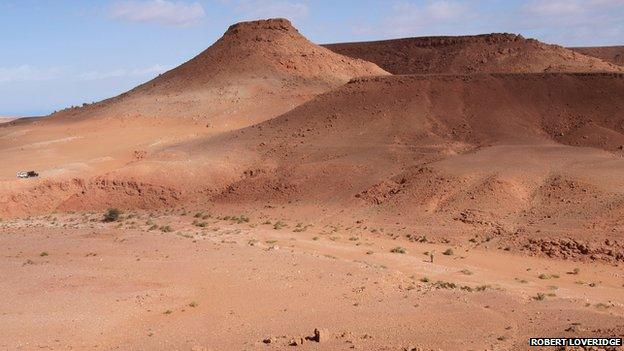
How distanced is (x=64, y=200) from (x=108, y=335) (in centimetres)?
1567

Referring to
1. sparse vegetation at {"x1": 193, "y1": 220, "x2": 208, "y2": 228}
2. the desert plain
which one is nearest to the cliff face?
the desert plain

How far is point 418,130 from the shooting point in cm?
2684

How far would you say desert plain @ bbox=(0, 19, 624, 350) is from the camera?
11.0 meters

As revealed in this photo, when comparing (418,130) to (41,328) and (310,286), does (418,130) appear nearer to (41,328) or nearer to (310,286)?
(310,286)

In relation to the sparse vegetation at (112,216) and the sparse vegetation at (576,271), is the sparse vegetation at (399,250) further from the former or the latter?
the sparse vegetation at (112,216)

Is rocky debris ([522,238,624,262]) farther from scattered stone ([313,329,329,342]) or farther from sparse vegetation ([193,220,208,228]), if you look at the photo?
scattered stone ([313,329,329,342])

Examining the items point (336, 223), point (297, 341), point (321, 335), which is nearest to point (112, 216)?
point (336, 223)

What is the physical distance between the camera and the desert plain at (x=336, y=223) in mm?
10977

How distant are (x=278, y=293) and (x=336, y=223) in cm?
905

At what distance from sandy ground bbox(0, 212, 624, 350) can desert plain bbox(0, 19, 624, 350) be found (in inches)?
2.3

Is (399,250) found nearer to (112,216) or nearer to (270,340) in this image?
(270,340)

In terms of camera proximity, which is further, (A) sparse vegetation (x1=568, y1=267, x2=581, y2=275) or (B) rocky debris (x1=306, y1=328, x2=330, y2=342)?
(A) sparse vegetation (x1=568, y1=267, x2=581, y2=275)

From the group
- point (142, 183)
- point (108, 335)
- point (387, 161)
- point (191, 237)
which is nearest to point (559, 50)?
point (387, 161)

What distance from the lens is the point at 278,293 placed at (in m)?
12.9
